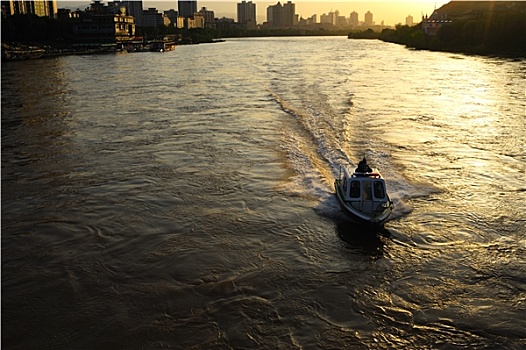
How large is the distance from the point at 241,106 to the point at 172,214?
1407 cm

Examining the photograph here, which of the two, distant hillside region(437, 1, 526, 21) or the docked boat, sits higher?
distant hillside region(437, 1, 526, 21)

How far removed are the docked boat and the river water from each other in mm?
415

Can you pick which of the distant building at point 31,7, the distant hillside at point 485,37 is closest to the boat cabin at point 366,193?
the distant hillside at point 485,37

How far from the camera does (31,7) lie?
136500 mm

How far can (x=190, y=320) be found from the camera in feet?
24.9

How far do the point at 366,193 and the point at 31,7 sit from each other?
149 meters

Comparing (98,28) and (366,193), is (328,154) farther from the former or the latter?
(98,28)

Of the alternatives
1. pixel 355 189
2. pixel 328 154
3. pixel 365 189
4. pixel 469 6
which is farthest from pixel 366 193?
pixel 469 6

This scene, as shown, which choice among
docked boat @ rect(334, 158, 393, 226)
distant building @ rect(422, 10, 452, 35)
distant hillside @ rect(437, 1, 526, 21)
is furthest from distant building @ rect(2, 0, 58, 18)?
docked boat @ rect(334, 158, 393, 226)

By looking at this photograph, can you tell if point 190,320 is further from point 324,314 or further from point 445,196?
point 445,196

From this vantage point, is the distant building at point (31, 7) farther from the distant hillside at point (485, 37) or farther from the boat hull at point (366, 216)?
the boat hull at point (366, 216)

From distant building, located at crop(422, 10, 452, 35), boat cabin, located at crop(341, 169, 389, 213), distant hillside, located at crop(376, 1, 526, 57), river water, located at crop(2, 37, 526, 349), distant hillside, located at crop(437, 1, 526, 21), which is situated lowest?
river water, located at crop(2, 37, 526, 349)

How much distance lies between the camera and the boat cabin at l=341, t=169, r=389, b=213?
34.2 feet

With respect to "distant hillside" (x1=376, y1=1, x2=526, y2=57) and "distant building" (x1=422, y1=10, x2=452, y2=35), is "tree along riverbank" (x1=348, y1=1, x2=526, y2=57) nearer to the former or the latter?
"distant hillside" (x1=376, y1=1, x2=526, y2=57)
